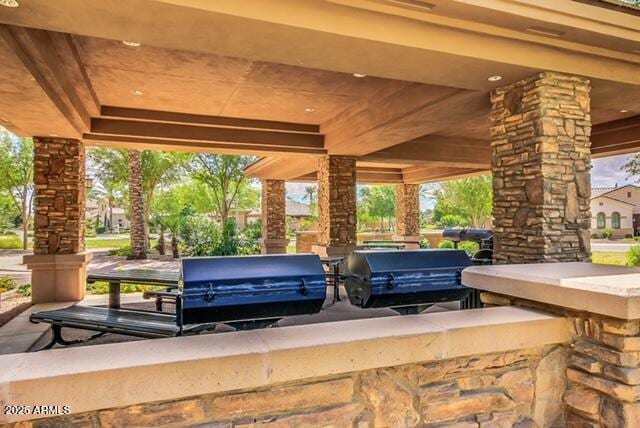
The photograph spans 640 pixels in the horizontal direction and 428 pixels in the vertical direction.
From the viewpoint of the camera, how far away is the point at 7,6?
119 inches

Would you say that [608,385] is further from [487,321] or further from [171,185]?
[171,185]

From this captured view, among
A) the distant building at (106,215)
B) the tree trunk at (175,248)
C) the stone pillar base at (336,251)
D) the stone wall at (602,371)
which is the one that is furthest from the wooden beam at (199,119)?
the distant building at (106,215)

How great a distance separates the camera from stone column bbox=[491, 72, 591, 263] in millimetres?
4477

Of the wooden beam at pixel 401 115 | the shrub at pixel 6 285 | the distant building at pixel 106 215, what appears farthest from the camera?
the distant building at pixel 106 215

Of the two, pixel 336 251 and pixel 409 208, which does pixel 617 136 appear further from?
pixel 409 208

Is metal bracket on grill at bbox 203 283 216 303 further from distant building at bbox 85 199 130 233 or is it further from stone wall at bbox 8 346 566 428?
distant building at bbox 85 199 130 233

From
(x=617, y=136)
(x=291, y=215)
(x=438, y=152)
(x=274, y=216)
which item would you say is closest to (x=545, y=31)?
(x=617, y=136)

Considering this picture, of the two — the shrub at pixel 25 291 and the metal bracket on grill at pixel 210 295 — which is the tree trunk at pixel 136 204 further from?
the metal bracket on grill at pixel 210 295

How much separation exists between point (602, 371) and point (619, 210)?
4625 cm

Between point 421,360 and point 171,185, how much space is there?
21.8m

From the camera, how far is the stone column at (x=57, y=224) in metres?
7.33

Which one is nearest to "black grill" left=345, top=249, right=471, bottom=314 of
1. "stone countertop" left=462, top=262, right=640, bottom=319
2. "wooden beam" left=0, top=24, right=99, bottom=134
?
"stone countertop" left=462, top=262, right=640, bottom=319

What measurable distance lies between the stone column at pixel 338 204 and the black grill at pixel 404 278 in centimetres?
590

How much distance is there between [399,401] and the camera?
1.79m
